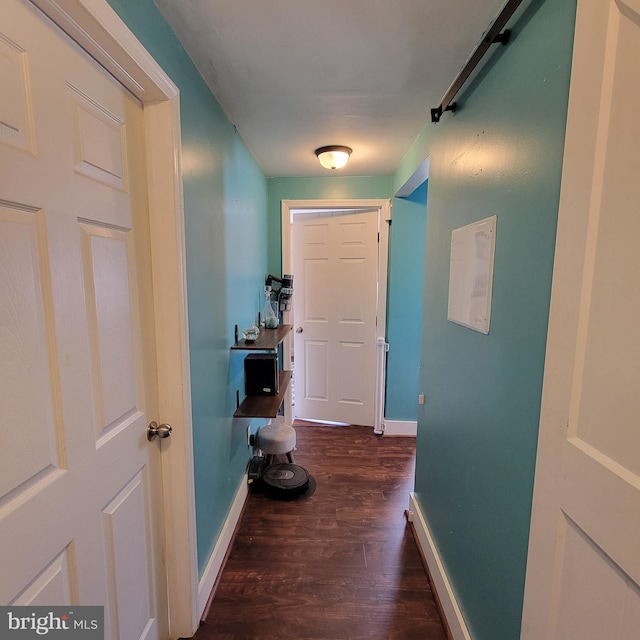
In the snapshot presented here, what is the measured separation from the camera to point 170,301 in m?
1.12

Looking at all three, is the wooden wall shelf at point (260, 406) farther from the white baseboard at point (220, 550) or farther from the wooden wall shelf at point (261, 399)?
the white baseboard at point (220, 550)

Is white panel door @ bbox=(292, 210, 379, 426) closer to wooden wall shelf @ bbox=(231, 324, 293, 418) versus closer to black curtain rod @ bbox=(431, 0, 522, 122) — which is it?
wooden wall shelf @ bbox=(231, 324, 293, 418)

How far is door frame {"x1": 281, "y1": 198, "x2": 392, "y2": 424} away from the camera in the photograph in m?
2.87

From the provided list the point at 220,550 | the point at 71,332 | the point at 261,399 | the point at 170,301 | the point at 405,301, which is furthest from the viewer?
the point at 405,301

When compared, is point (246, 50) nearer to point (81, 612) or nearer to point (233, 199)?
point (233, 199)

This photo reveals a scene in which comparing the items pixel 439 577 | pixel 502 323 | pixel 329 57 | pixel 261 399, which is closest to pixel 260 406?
pixel 261 399

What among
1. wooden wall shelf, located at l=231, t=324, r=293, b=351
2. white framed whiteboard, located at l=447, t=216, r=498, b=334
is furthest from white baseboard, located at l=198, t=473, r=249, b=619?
white framed whiteboard, located at l=447, t=216, r=498, b=334

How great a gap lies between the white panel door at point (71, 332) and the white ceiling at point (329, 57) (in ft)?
1.57

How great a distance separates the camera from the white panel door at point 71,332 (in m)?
0.62

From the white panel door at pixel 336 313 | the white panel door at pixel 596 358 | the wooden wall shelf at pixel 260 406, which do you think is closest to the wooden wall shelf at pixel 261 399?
the wooden wall shelf at pixel 260 406

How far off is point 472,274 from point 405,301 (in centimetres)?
171

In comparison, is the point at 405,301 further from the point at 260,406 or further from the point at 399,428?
the point at 260,406

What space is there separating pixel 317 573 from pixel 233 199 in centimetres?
203
